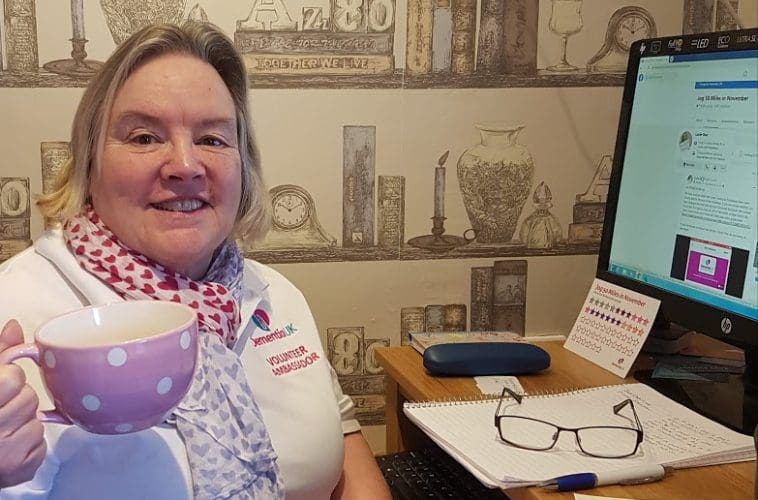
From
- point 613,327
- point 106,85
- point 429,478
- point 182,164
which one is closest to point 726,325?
point 613,327

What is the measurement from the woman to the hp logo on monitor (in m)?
0.59

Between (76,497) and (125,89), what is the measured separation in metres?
0.55

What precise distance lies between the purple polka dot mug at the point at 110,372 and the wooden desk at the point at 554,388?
1.55 ft

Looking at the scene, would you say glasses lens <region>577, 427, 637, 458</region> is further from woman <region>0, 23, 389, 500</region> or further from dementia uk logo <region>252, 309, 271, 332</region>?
dementia uk logo <region>252, 309, 271, 332</region>

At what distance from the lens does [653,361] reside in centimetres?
155

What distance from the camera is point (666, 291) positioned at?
4.79ft

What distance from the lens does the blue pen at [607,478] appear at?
1.07m

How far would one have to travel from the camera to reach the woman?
1.10 meters

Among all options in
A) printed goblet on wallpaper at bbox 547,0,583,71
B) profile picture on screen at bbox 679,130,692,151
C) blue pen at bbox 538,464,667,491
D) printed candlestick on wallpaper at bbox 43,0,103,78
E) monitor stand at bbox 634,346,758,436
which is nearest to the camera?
blue pen at bbox 538,464,667,491

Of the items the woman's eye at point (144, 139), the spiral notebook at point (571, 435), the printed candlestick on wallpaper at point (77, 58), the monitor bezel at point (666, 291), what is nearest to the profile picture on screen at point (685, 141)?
the monitor bezel at point (666, 291)

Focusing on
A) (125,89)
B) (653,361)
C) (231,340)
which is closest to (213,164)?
(125,89)

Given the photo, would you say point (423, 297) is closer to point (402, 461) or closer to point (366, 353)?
point (366, 353)

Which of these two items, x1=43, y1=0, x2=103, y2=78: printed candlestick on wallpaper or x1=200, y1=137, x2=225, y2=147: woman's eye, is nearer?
x1=200, y1=137, x2=225, y2=147: woman's eye

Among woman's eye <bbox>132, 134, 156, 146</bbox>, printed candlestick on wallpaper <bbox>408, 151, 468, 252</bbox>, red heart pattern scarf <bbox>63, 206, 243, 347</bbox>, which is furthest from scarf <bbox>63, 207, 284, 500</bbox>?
printed candlestick on wallpaper <bbox>408, 151, 468, 252</bbox>
